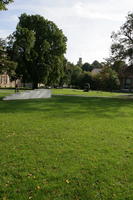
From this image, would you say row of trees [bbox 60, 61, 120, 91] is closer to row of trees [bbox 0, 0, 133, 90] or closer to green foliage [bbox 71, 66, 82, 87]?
green foliage [bbox 71, 66, 82, 87]

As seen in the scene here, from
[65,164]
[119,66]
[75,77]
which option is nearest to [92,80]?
[75,77]

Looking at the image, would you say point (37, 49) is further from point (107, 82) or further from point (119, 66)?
point (107, 82)

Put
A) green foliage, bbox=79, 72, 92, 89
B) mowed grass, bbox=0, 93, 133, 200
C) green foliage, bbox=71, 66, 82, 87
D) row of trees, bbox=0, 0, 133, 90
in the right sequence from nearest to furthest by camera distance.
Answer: mowed grass, bbox=0, 93, 133, 200
row of trees, bbox=0, 0, 133, 90
green foliage, bbox=79, 72, 92, 89
green foliage, bbox=71, 66, 82, 87

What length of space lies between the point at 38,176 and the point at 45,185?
44 cm

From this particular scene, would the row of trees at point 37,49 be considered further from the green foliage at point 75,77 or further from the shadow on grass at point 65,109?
the green foliage at point 75,77

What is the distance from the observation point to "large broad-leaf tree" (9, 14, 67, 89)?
50.0m

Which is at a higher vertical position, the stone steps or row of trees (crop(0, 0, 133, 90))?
row of trees (crop(0, 0, 133, 90))

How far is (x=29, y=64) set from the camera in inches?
2024

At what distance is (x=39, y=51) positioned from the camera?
5178 centimetres

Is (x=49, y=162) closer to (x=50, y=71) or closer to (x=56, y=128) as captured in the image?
(x=56, y=128)

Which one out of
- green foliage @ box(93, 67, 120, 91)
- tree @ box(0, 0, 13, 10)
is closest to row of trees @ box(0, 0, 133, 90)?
green foliage @ box(93, 67, 120, 91)

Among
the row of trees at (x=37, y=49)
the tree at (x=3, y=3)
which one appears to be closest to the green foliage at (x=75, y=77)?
the row of trees at (x=37, y=49)

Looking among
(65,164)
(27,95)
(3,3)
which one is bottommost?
(65,164)

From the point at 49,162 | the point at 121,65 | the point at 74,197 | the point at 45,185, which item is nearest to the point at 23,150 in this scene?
the point at 49,162
